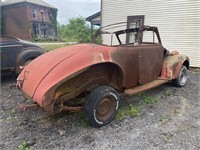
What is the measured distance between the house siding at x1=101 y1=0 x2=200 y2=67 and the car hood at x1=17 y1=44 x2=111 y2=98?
7.18 meters

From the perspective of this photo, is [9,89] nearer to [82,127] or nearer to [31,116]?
[31,116]

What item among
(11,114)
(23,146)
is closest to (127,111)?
(23,146)

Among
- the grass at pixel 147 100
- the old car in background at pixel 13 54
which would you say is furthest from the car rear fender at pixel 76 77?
the old car in background at pixel 13 54

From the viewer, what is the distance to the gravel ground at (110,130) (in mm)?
3383

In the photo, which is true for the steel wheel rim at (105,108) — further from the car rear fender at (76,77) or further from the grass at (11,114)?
the grass at (11,114)

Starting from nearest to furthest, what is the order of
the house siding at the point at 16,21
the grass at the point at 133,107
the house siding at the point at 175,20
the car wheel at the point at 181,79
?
the grass at the point at 133,107 < the car wheel at the point at 181,79 < the house siding at the point at 175,20 < the house siding at the point at 16,21

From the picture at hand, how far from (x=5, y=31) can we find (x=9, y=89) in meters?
34.2

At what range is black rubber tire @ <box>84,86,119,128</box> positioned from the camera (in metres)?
3.68

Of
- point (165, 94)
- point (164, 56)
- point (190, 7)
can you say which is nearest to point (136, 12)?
point (190, 7)

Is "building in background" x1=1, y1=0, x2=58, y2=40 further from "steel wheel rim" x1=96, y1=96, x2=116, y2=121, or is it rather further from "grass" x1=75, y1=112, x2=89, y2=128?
"steel wheel rim" x1=96, y1=96, x2=116, y2=121

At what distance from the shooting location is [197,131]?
3.82 metres

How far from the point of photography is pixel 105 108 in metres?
3.97

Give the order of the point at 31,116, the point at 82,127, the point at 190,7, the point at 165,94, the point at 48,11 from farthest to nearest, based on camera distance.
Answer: the point at 48,11
the point at 190,7
the point at 165,94
the point at 31,116
the point at 82,127

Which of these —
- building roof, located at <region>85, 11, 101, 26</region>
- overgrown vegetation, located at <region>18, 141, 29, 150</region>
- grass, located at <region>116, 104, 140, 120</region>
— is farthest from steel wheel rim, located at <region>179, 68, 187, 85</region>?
building roof, located at <region>85, 11, 101, 26</region>
